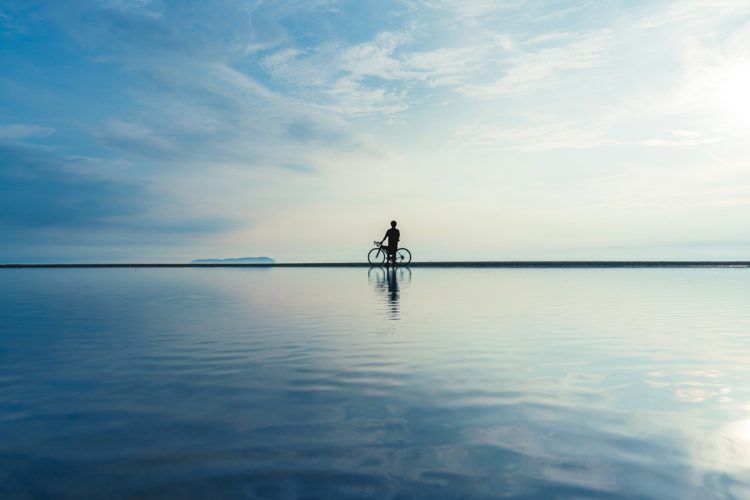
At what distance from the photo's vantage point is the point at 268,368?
7.00m

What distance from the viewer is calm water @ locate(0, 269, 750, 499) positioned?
349 centimetres

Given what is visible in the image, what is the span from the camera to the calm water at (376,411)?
3492 millimetres

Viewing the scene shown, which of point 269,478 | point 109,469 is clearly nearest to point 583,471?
point 269,478

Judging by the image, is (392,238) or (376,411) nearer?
(376,411)

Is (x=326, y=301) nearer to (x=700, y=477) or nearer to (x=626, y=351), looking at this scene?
(x=626, y=351)

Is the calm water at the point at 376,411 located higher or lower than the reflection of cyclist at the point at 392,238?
lower

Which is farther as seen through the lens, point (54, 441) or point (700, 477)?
point (54, 441)

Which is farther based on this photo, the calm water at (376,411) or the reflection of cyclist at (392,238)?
the reflection of cyclist at (392,238)

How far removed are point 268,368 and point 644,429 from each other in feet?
13.9

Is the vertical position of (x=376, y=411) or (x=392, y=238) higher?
(x=392, y=238)

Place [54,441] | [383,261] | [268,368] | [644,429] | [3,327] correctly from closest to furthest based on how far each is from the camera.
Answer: [54,441] < [644,429] < [268,368] < [3,327] < [383,261]

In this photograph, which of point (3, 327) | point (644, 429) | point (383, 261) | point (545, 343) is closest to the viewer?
point (644, 429)

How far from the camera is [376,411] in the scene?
5062 mm

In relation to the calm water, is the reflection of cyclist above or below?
above
